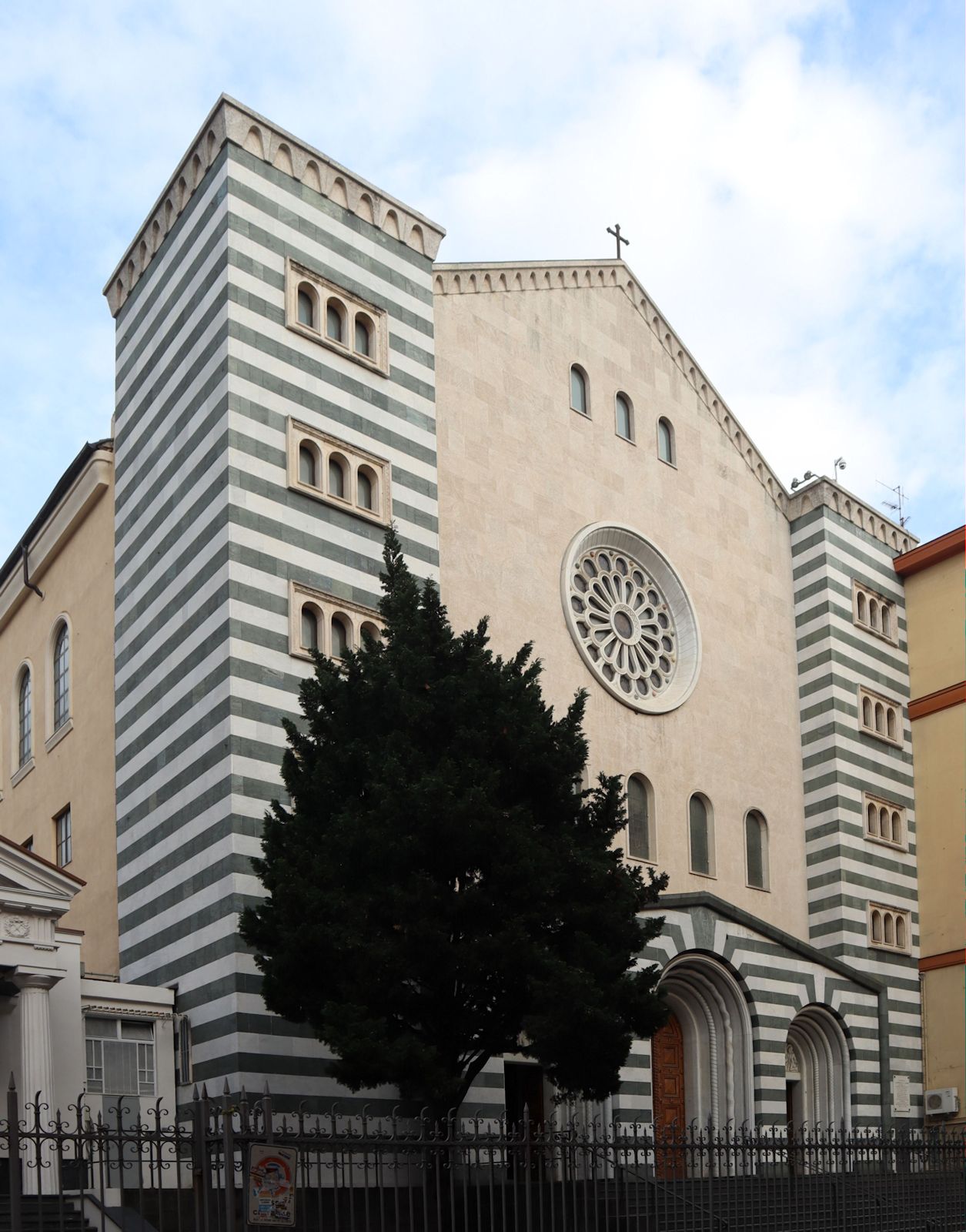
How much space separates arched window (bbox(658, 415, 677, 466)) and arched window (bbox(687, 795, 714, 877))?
7.09m

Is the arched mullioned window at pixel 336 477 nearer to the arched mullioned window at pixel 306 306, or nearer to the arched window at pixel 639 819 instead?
the arched mullioned window at pixel 306 306

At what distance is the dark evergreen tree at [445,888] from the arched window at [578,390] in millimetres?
12800

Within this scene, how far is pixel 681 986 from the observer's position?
2861 centimetres

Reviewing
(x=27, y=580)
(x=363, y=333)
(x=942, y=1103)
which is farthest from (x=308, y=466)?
(x=942, y=1103)

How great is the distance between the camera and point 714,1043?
28.8 metres

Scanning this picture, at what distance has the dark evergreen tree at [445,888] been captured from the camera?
59.9 ft

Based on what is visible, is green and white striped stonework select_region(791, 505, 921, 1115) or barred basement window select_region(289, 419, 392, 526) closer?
barred basement window select_region(289, 419, 392, 526)

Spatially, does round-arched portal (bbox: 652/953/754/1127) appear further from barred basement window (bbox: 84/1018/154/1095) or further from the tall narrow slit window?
the tall narrow slit window

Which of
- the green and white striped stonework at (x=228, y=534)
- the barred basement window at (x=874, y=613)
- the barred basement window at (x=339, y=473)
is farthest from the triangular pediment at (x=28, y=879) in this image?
the barred basement window at (x=874, y=613)

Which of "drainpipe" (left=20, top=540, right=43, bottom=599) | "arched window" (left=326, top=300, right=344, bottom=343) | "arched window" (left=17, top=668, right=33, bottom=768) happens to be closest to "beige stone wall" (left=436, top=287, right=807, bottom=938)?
"arched window" (left=326, top=300, right=344, bottom=343)

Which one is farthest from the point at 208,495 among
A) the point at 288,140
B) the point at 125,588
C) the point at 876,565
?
the point at 876,565

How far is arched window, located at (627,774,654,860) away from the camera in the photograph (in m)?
30.1

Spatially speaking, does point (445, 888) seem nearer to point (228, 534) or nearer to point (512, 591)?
point (228, 534)

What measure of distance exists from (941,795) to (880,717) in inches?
82.7
